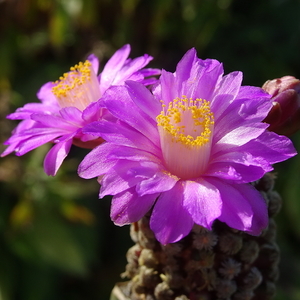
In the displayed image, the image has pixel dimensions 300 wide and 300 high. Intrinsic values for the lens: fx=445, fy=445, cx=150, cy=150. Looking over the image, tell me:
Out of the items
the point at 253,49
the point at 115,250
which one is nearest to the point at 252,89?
the point at 253,49

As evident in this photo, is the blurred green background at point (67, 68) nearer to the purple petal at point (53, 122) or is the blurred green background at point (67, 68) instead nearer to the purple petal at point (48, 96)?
the purple petal at point (48, 96)

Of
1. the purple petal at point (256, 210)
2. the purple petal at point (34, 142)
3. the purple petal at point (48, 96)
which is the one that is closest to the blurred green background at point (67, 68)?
the purple petal at point (48, 96)

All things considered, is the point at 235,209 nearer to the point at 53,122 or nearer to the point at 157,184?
the point at 157,184

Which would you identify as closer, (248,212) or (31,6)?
(248,212)

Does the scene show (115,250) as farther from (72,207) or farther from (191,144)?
(191,144)

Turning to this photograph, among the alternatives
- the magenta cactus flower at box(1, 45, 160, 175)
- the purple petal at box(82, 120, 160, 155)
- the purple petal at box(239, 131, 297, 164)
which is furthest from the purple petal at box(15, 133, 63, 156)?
the purple petal at box(239, 131, 297, 164)

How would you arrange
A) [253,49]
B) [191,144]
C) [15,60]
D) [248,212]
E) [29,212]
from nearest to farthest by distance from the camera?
[248,212]
[191,144]
[29,212]
[253,49]
[15,60]

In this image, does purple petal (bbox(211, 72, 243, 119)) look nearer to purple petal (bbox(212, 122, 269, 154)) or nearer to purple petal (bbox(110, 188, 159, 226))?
purple petal (bbox(212, 122, 269, 154))
